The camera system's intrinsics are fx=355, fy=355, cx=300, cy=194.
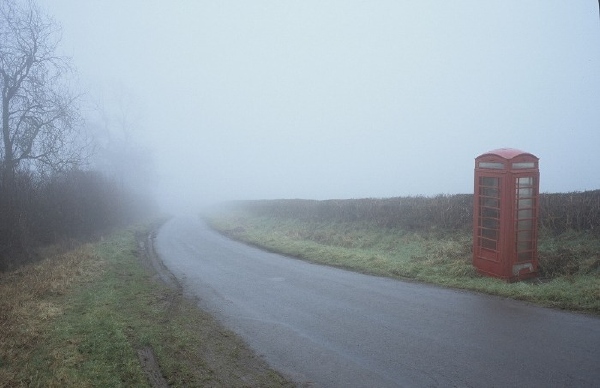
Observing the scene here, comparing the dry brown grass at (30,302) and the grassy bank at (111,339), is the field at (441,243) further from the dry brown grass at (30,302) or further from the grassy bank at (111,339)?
the dry brown grass at (30,302)

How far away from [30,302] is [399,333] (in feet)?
27.0

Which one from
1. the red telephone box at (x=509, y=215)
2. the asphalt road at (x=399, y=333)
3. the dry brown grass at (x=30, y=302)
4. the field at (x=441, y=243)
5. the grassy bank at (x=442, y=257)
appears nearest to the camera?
the asphalt road at (x=399, y=333)

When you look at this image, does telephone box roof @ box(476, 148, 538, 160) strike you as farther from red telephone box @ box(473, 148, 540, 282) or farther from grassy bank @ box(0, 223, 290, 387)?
grassy bank @ box(0, 223, 290, 387)

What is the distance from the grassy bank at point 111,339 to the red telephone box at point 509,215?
22.6 ft

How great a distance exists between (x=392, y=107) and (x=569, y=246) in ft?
510

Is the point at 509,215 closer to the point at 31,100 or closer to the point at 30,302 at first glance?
the point at 30,302

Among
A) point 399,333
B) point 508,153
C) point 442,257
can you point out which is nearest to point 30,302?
point 399,333

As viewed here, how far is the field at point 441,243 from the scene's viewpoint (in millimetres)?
7953

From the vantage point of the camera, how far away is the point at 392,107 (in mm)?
156375

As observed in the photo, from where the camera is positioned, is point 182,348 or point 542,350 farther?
point 182,348

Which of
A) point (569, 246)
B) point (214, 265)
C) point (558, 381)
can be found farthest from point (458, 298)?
point (214, 265)

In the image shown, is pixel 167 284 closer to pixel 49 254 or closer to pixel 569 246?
pixel 49 254

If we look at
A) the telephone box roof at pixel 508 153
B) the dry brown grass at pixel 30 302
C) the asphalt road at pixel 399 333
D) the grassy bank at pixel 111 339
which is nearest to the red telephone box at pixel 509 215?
the telephone box roof at pixel 508 153

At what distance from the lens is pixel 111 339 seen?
622 cm
